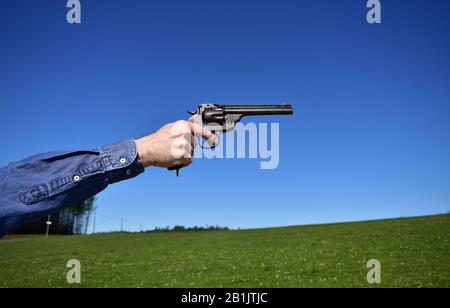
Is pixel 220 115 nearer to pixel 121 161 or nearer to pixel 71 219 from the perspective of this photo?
pixel 121 161

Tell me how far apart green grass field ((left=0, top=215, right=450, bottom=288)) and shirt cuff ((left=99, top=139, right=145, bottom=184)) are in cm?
1520

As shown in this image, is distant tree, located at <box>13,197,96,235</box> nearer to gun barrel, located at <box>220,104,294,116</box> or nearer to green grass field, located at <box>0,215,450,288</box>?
green grass field, located at <box>0,215,450,288</box>

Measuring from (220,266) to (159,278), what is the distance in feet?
12.6

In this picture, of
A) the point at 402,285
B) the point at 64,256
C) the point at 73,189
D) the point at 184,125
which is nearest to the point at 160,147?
the point at 184,125

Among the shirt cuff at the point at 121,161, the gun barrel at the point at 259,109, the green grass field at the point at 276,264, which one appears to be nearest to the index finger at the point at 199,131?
the shirt cuff at the point at 121,161

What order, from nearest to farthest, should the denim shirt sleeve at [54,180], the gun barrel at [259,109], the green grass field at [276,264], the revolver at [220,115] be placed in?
the denim shirt sleeve at [54,180] < the revolver at [220,115] < the gun barrel at [259,109] < the green grass field at [276,264]

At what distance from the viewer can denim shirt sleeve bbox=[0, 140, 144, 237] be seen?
5.38 feet

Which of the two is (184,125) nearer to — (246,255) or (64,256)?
(246,255)

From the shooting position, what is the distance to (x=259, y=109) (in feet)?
18.1

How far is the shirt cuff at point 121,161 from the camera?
1839 millimetres

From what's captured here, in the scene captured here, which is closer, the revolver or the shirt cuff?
the shirt cuff

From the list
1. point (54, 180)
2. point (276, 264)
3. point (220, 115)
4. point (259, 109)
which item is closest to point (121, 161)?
point (54, 180)

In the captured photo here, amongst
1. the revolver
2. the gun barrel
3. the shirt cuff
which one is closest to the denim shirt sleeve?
the shirt cuff

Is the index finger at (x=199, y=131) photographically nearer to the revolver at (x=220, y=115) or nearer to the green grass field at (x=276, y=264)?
the revolver at (x=220, y=115)
